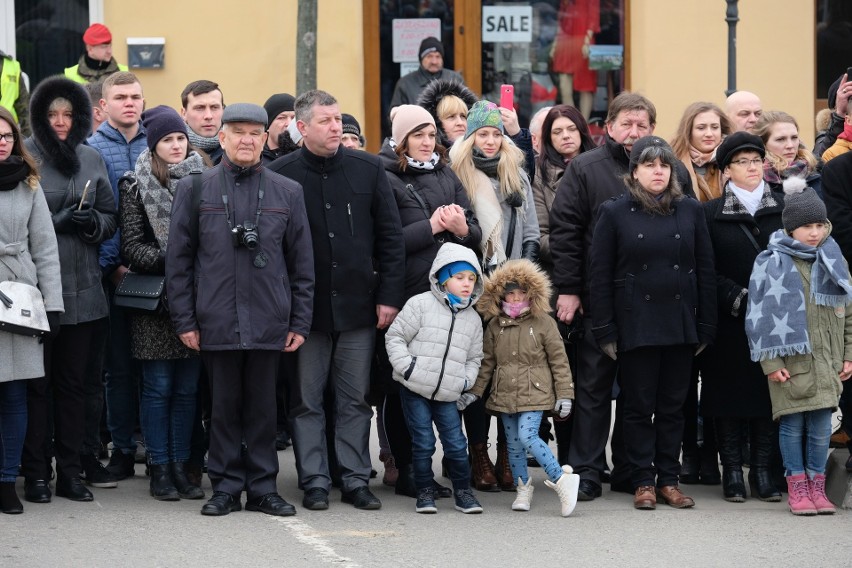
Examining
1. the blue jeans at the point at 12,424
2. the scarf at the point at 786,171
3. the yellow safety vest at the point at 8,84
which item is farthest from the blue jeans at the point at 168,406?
the yellow safety vest at the point at 8,84

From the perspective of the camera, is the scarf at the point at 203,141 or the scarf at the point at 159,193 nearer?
the scarf at the point at 159,193

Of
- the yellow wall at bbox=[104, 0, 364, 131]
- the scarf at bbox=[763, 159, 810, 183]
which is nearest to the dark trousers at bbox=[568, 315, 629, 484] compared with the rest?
the scarf at bbox=[763, 159, 810, 183]

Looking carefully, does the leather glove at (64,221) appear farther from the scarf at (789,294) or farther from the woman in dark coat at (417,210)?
the scarf at (789,294)

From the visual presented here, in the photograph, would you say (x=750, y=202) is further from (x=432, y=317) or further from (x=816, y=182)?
(x=432, y=317)

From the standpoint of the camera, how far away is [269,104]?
32.8ft

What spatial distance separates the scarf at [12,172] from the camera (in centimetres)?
788

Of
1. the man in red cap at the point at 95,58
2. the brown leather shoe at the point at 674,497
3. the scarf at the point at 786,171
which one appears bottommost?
the brown leather shoe at the point at 674,497

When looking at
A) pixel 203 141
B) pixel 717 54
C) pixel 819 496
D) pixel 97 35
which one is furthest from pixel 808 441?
pixel 717 54

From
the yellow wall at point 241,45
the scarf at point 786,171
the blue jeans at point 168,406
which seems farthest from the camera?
the yellow wall at point 241,45

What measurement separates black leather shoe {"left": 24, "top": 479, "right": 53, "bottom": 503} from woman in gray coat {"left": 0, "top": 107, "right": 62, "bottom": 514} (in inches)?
8.0

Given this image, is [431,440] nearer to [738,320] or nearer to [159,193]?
[738,320]

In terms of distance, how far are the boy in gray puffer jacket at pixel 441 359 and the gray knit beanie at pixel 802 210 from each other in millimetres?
1651

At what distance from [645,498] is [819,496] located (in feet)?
2.96

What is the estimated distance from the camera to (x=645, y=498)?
8.25 m
